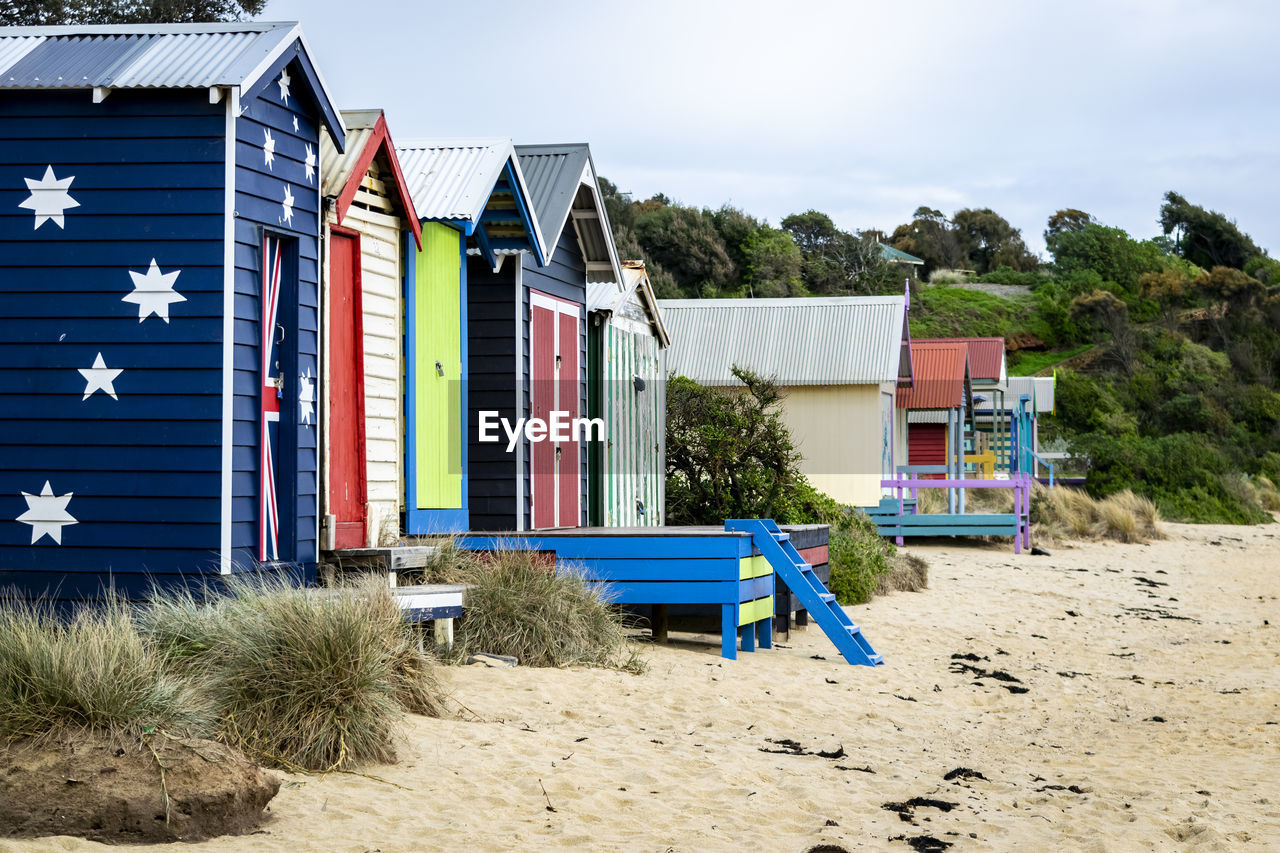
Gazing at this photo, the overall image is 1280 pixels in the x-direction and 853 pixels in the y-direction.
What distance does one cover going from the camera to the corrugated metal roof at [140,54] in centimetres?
761

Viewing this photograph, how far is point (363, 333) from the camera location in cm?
927

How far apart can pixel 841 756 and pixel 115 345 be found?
4.83 m

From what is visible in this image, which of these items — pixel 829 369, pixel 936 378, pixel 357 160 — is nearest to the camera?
pixel 357 160

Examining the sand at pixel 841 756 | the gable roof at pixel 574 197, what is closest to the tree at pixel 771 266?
the gable roof at pixel 574 197

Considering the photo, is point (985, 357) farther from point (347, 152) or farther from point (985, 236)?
point (985, 236)

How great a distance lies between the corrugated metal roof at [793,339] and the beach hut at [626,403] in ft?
24.8

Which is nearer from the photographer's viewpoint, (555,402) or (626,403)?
(555,402)

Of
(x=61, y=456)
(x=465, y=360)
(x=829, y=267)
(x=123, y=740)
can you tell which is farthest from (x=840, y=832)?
(x=829, y=267)

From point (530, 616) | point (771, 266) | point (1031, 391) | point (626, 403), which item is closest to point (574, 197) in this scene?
point (626, 403)

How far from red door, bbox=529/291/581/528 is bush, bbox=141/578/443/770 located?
5350mm

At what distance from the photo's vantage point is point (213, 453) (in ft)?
24.5

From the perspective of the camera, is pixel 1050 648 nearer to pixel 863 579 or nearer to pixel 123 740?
Answer: pixel 863 579

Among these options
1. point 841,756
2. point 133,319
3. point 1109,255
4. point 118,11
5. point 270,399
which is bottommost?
point 841,756

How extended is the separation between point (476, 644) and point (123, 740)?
3940 mm
